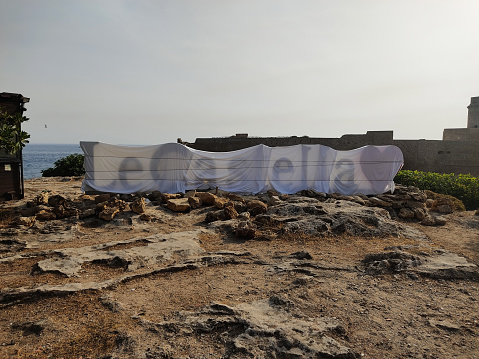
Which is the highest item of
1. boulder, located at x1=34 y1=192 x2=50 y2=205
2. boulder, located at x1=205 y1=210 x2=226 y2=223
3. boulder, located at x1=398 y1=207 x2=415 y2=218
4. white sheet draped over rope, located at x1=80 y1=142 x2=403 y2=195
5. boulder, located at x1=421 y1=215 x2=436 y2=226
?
white sheet draped over rope, located at x1=80 y1=142 x2=403 y2=195

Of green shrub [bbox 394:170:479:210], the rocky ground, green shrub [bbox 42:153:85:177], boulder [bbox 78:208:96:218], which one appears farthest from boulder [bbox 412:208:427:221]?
green shrub [bbox 42:153:85:177]

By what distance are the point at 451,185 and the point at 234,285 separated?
11.3 m

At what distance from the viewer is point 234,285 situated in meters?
4.59

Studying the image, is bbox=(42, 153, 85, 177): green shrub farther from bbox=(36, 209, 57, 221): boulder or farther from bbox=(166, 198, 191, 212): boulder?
bbox=(166, 198, 191, 212): boulder

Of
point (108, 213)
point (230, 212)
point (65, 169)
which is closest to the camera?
point (108, 213)

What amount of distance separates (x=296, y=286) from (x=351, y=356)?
58.5 inches

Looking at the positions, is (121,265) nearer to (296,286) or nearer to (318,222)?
(296,286)

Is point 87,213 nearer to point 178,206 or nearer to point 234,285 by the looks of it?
point 178,206

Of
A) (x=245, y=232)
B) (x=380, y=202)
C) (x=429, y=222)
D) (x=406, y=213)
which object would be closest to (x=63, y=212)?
(x=245, y=232)

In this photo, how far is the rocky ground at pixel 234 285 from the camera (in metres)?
3.22

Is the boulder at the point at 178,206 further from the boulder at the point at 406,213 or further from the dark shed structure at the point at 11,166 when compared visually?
the boulder at the point at 406,213

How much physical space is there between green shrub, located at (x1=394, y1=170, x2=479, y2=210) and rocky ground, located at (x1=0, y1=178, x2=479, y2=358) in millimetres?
3760

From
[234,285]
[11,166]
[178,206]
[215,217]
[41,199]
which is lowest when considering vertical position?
[234,285]

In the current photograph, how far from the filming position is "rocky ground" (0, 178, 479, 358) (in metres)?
3.22
